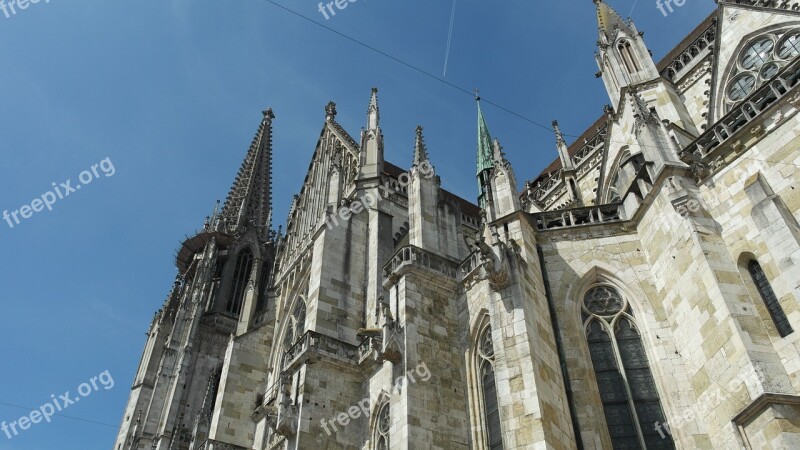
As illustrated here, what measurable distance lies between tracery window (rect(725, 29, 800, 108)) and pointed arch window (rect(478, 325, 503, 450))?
8013mm

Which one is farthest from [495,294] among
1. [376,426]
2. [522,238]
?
[376,426]

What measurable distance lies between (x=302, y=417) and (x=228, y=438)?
246 inches

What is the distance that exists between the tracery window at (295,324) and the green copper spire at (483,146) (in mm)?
11891

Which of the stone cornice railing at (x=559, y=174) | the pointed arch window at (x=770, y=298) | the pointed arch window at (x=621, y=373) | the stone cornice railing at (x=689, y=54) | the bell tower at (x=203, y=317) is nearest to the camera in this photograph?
the pointed arch window at (x=770, y=298)

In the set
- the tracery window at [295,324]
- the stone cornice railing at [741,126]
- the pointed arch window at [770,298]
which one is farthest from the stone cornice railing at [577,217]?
the tracery window at [295,324]

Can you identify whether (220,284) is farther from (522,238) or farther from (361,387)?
(522,238)

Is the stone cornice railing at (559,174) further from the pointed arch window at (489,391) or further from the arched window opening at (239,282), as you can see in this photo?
the arched window opening at (239,282)

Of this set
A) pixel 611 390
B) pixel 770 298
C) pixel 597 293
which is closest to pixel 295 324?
pixel 597 293

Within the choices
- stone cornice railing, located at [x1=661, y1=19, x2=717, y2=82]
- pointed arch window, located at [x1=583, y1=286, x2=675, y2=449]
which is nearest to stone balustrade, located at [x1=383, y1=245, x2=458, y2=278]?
pointed arch window, located at [x1=583, y1=286, x2=675, y2=449]

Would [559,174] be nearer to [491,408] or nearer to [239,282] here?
[491,408]

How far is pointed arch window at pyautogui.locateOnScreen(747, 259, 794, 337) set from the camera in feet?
30.9

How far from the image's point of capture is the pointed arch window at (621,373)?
10.4 meters

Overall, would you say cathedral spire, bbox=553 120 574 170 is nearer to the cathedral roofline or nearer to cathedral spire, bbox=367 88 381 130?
the cathedral roofline

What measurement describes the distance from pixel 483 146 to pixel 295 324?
1440 cm
